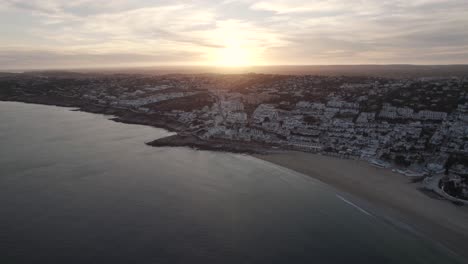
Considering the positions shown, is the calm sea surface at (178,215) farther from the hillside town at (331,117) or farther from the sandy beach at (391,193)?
the hillside town at (331,117)

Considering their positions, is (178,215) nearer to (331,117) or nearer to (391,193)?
(391,193)

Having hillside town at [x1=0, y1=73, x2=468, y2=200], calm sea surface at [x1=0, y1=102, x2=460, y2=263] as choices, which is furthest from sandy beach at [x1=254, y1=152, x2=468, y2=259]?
hillside town at [x1=0, y1=73, x2=468, y2=200]

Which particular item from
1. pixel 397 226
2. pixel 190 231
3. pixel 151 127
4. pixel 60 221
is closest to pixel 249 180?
pixel 190 231

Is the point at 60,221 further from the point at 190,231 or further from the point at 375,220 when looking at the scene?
the point at 375,220

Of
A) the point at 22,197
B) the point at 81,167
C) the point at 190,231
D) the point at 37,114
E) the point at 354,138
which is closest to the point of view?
the point at 190,231

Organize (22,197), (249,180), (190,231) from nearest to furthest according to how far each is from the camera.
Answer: (190,231) < (22,197) < (249,180)
